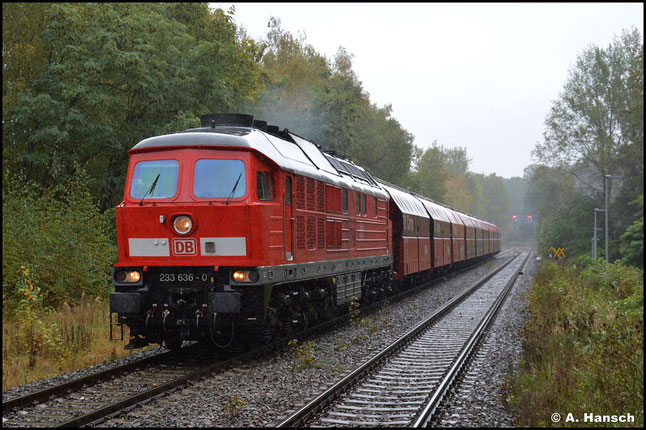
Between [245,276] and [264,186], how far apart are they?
1.56 metres

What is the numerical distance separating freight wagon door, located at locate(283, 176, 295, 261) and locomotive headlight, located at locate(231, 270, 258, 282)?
1.18 m

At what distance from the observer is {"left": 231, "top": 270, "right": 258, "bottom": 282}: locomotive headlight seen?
983 centimetres

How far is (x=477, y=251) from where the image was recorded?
45.8 meters

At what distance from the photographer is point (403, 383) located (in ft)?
30.3

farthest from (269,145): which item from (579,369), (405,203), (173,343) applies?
(405,203)

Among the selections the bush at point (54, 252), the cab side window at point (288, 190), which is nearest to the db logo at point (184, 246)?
the cab side window at point (288, 190)

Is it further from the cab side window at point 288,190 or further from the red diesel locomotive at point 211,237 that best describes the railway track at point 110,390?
the cab side window at point 288,190

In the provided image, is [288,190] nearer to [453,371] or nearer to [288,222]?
[288,222]

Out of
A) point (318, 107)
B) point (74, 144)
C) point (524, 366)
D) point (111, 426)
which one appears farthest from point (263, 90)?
point (111, 426)

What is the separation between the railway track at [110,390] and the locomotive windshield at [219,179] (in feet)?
8.55

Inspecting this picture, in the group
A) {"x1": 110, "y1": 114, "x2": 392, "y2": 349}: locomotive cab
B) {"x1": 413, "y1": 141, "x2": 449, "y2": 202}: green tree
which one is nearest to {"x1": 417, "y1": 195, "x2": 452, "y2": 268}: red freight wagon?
{"x1": 110, "y1": 114, "x2": 392, "y2": 349}: locomotive cab

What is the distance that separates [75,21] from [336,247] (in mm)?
10910

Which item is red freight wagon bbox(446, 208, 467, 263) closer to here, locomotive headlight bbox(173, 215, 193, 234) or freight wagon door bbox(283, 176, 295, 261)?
freight wagon door bbox(283, 176, 295, 261)

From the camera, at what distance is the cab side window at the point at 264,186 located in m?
10.3
